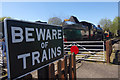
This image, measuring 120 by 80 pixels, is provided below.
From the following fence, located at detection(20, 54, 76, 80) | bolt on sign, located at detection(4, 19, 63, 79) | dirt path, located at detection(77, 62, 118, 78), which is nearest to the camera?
bolt on sign, located at detection(4, 19, 63, 79)

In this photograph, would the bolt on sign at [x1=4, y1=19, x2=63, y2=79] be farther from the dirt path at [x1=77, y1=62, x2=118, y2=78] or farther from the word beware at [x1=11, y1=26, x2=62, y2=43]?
the dirt path at [x1=77, y1=62, x2=118, y2=78]

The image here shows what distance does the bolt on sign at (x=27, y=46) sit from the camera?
1.11 m

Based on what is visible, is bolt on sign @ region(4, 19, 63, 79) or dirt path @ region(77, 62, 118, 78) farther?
dirt path @ region(77, 62, 118, 78)

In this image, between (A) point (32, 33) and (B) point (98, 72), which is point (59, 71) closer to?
(A) point (32, 33)

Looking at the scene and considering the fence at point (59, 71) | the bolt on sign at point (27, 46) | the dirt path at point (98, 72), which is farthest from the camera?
the dirt path at point (98, 72)

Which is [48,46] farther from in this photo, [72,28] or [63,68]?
[72,28]

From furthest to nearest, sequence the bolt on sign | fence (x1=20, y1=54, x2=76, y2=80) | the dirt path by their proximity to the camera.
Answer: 1. the dirt path
2. fence (x1=20, y1=54, x2=76, y2=80)
3. the bolt on sign

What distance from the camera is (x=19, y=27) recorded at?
121cm

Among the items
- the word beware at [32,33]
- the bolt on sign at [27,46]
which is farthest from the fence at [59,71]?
the word beware at [32,33]

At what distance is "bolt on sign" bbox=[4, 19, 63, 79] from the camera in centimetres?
111

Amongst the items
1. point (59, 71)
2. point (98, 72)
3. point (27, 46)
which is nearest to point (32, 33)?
point (27, 46)

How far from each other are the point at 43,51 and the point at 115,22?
159ft

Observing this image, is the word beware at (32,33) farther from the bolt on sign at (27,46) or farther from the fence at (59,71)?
the fence at (59,71)

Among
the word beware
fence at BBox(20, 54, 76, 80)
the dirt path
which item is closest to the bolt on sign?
the word beware
